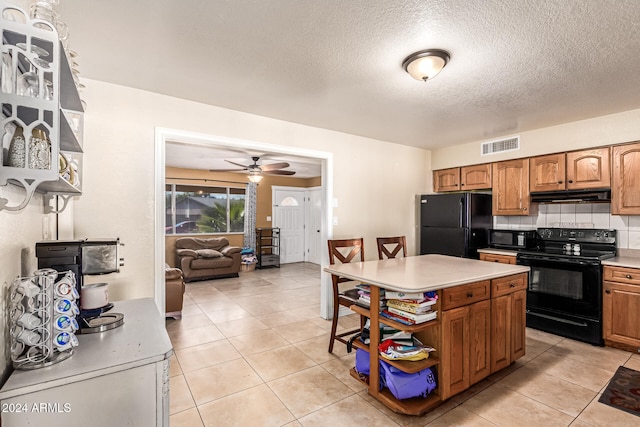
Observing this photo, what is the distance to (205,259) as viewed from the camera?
6.15 m

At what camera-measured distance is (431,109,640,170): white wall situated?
10.5 ft

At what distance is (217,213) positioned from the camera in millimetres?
7613

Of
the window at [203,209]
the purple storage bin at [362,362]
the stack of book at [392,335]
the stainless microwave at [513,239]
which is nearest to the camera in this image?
the stack of book at [392,335]

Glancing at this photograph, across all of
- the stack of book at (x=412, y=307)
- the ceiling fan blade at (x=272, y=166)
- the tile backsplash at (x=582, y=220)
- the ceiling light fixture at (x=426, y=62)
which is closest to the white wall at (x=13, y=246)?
the stack of book at (x=412, y=307)

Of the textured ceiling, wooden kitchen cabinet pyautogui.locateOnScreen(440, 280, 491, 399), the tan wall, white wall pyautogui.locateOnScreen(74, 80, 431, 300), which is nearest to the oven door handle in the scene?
the textured ceiling

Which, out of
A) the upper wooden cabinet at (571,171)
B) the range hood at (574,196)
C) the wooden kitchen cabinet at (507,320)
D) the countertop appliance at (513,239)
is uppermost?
the upper wooden cabinet at (571,171)

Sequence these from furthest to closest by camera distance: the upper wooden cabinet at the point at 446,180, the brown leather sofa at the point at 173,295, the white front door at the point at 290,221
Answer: the white front door at the point at 290,221
the upper wooden cabinet at the point at 446,180
the brown leather sofa at the point at 173,295

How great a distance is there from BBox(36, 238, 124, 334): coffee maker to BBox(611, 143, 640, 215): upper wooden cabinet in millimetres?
4507

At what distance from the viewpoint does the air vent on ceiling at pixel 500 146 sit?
4078 mm

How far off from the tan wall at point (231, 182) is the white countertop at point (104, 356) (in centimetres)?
569

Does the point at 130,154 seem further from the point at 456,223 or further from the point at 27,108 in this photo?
the point at 456,223

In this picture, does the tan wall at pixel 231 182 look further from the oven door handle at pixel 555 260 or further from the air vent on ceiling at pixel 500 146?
the oven door handle at pixel 555 260

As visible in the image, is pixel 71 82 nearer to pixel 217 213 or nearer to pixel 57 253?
pixel 57 253

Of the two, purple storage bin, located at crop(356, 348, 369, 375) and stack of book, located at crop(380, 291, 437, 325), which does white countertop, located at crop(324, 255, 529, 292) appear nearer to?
stack of book, located at crop(380, 291, 437, 325)
